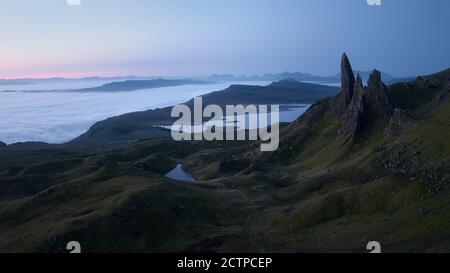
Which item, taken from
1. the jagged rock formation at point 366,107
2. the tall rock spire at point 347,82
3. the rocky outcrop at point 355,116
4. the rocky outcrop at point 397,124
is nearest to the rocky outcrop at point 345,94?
the tall rock spire at point 347,82

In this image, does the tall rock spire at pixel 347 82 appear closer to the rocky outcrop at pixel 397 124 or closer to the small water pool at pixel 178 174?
the rocky outcrop at pixel 397 124

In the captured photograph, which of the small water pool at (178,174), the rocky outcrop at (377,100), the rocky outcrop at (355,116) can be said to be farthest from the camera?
the small water pool at (178,174)

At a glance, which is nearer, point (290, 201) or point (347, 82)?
point (290, 201)

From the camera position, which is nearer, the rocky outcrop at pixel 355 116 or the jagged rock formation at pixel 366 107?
the rocky outcrop at pixel 355 116

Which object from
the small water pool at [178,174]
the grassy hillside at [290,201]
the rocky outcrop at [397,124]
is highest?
the rocky outcrop at [397,124]

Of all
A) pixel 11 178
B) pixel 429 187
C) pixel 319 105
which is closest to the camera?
pixel 429 187

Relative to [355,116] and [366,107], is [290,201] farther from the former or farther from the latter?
[366,107]

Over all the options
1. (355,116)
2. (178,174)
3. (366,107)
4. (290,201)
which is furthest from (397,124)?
(178,174)

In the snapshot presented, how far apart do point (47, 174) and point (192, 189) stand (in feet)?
211

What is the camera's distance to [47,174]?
142500mm
